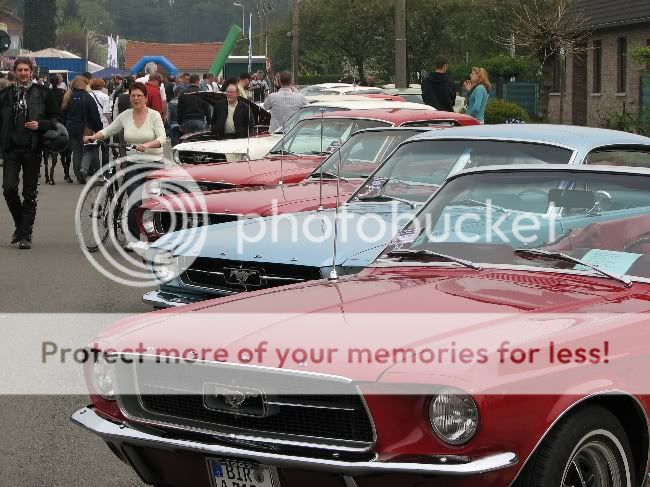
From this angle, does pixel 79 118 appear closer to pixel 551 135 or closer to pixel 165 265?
pixel 165 265

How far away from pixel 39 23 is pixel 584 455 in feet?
500

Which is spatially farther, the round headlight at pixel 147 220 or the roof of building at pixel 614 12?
the roof of building at pixel 614 12

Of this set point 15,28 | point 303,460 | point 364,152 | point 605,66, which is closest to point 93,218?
point 364,152

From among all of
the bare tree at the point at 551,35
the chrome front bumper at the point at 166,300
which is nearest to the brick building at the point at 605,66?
the bare tree at the point at 551,35

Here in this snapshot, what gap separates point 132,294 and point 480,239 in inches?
261

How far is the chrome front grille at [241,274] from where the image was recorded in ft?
26.8

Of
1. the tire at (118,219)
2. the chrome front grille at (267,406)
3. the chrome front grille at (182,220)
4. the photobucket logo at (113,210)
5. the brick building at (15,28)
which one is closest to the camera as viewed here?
the chrome front grille at (267,406)

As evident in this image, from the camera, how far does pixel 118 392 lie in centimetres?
516

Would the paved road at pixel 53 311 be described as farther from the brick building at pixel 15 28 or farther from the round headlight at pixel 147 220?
the brick building at pixel 15 28

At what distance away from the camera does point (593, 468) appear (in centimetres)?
469

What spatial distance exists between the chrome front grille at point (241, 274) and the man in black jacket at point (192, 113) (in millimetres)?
15948

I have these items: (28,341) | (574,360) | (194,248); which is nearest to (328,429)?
(574,360)

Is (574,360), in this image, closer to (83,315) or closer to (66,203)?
(83,315)

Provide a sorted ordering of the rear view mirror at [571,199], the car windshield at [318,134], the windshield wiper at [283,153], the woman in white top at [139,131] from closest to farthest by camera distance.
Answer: the rear view mirror at [571,199] < the car windshield at [318,134] < the windshield wiper at [283,153] < the woman in white top at [139,131]
